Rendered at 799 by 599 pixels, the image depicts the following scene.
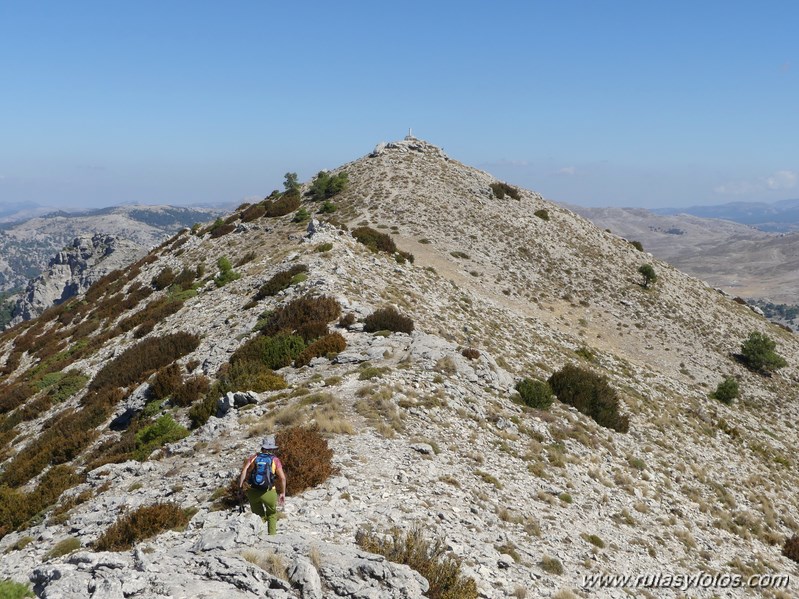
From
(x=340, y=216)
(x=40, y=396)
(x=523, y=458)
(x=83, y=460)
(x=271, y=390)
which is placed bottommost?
(x=40, y=396)

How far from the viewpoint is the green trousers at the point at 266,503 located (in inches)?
369

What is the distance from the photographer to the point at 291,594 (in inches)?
300

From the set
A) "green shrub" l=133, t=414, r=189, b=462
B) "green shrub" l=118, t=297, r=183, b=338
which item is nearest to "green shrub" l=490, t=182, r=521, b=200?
"green shrub" l=118, t=297, r=183, b=338

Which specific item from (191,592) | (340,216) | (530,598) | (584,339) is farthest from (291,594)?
(340,216)

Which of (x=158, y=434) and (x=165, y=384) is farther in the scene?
(x=165, y=384)

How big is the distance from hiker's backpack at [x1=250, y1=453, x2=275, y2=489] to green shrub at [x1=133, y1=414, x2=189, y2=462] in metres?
7.75

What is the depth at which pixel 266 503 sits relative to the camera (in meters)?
9.41

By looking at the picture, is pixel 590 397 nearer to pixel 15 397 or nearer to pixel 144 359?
pixel 144 359

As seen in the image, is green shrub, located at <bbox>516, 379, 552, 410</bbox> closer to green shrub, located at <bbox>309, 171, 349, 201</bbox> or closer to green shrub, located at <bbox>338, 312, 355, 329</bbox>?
green shrub, located at <bbox>338, 312, 355, 329</bbox>

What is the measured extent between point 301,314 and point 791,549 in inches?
860

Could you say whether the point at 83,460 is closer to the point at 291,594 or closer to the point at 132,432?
the point at 132,432

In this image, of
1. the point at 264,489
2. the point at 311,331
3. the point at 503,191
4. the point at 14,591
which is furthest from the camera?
the point at 503,191

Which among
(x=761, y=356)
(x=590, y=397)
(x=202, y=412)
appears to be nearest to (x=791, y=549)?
(x=590, y=397)

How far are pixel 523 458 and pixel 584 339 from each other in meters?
27.4
